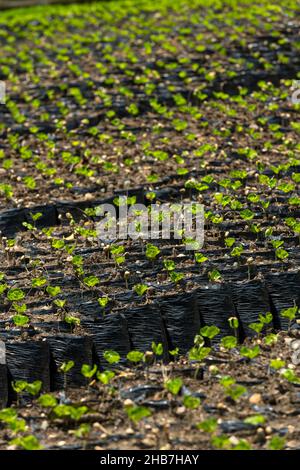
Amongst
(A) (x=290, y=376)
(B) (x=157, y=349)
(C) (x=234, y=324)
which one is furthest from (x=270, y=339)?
(B) (x=157, y=349)

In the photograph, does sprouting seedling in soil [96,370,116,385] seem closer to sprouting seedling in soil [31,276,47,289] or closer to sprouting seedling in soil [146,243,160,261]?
sprouting seedling in soil [31,276,47,289]

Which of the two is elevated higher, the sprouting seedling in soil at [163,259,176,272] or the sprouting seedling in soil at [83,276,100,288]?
the sprouting seedling in soil at [163,259,176,272]

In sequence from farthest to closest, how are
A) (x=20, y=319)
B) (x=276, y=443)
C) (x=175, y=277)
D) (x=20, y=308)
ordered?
1. (x=175, y=277)
2. (x=20, y=308)
3. (x=20, y=319)
4. (x=276, y=443)

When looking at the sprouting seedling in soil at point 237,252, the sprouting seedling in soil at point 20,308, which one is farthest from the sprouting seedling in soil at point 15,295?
the sprouting seedling in soil at point 237,252

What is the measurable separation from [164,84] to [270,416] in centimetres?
515

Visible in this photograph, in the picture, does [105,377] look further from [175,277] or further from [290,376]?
[175,277]

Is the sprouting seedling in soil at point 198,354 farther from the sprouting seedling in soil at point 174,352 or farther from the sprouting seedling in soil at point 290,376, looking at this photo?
the sprouting seedling in soil at point 290,376

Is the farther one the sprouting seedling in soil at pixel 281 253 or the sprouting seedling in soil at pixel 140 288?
the sprouting seedling in soil at pixel 281 253

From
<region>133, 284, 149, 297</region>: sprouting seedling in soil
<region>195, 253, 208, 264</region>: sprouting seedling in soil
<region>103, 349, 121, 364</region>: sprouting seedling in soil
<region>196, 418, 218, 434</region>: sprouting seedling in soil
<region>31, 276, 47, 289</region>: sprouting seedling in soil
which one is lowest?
<region>196, 418, 218, 434</region>: sprouting seedling in soil

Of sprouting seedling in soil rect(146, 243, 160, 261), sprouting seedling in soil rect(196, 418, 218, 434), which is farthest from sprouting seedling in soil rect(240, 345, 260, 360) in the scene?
sprouting seedling in soil rect(146, 243, 160, 261)

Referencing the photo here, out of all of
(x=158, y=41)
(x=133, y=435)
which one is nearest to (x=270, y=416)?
(x=133, y=435)

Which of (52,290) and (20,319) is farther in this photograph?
(52,290)

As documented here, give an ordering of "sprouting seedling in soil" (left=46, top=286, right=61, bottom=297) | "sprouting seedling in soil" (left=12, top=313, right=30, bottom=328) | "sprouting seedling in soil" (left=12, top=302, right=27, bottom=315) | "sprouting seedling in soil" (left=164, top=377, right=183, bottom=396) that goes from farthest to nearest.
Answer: "sprouting seedling in soil" (left=46, top=286, right=61, bottom=297) < "sprouting seedling in soil" (left=12, top=302, right=27, bottom=315) < "sprouting seedling in soil" (left=12, top=313, right=30, bottom=328) < "sprouting seedling in soil" (left=164, top=377, right=183, bottom=396)
